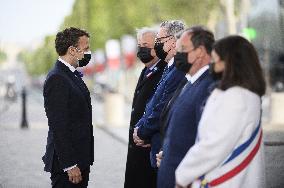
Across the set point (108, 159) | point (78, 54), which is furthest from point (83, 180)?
point (108, 159)

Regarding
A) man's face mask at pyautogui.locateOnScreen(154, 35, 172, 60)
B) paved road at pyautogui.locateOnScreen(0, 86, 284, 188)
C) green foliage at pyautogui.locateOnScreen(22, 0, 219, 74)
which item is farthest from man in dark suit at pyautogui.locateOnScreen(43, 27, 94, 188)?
green foliage at pyautogui.locateOnScreen(22, 0, 219, 74)

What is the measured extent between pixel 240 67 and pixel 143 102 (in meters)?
2.86

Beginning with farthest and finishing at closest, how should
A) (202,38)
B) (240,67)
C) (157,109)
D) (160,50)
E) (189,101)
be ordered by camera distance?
(160,50) → (157,109) → (202,38) → (189,101) → (240,67)

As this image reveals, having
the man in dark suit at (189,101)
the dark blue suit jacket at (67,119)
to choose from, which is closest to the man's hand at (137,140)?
the dark blue suit jacket at (67,119)

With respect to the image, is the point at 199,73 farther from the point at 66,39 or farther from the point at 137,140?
the point at 137,140

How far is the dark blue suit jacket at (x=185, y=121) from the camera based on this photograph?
4.71 m

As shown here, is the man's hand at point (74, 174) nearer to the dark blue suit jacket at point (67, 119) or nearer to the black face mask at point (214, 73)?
the dark blue suit jacket at point (67, 119)

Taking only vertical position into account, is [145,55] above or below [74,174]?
above

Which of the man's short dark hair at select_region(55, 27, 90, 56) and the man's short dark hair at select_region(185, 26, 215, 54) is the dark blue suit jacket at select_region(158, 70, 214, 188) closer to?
the man's short dark hair at select_region(185, 26, 215, 54)

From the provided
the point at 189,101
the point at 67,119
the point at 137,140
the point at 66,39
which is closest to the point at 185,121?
the point at 189,101

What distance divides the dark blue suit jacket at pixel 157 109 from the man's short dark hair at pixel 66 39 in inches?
31.1

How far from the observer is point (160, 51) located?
6.69 meters

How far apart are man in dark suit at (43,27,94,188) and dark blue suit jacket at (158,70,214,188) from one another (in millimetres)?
1082

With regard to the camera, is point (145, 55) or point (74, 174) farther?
point (145, 55)
